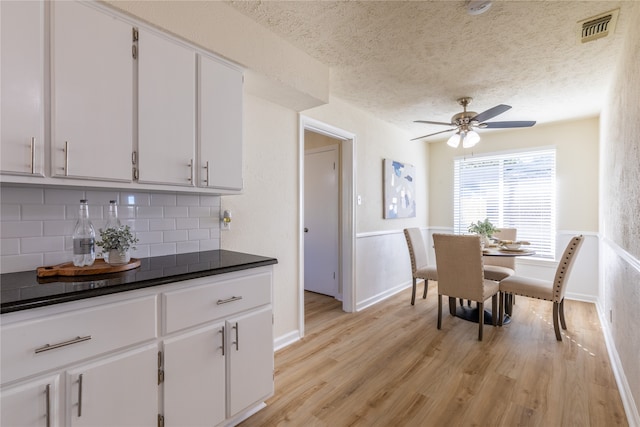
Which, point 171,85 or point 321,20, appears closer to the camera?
point 171,85

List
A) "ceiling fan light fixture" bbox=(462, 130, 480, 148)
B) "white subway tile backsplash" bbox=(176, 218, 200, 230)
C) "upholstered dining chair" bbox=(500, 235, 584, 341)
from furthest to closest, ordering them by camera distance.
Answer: "ceiling fan light fixture" bbox=(462, 130, 480, 148)
"upholstered dining chair" bbox=(500, 235, 584, 341)
"white subway tile backsplash" bbox=(176, 218, 200, 230)

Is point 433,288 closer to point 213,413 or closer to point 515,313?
point 515,313

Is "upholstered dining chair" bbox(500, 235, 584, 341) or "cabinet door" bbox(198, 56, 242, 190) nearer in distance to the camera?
"cabinet door" bbox(198, 56, 242, 190)

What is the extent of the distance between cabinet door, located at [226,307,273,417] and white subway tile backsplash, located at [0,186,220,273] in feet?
2.36

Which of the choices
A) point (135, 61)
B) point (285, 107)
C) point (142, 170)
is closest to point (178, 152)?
point (142, 170)

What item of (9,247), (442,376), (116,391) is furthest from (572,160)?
(9,247)

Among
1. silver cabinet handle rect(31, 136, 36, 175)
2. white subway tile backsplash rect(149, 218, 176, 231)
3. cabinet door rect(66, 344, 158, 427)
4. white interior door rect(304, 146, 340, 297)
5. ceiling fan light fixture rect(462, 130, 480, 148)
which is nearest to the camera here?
cabinet door rect(66, 344, 158, 427)

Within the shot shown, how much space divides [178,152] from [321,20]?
1.25 metres

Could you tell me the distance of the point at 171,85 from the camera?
64.1 inches

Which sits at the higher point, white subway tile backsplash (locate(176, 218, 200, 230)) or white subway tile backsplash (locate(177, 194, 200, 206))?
white subway tile backsplash (locate(177, 194, 200, 206))

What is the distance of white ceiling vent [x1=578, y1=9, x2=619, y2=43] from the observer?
6.03 ft

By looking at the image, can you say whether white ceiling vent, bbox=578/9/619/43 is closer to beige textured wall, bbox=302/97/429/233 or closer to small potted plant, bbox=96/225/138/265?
beige textured wall, bbox=302/97/429/233

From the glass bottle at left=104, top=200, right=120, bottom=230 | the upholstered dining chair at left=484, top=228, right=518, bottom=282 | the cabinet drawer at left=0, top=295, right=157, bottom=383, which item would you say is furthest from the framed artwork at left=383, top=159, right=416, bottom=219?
the cabinet drawer at left=0, top=295, right=157, bottom=383

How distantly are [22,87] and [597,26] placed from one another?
317 centimetres
